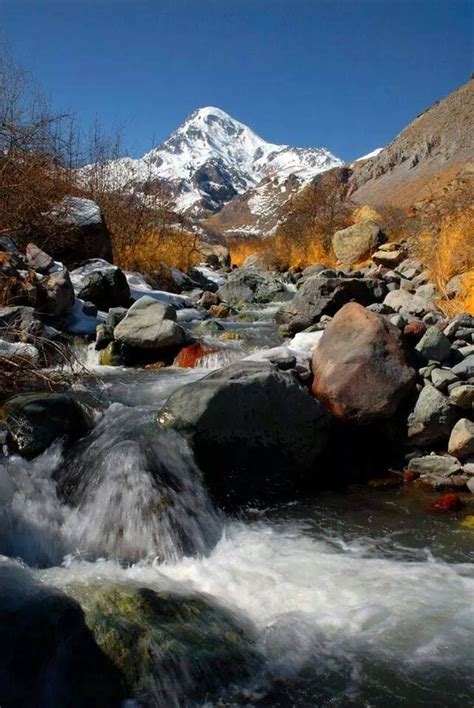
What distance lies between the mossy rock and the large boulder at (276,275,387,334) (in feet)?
21.1

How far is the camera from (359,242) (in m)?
15.7

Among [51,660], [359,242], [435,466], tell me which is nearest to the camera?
[51,660]

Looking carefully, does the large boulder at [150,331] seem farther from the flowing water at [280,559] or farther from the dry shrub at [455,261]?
the dry shrub at [455,261]

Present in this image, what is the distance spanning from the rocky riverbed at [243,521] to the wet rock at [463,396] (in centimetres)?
2

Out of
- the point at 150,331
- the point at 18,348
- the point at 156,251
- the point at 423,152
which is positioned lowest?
the point at 18,348

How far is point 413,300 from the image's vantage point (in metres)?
8.71

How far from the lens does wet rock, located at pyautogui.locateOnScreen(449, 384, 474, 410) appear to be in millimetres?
5257

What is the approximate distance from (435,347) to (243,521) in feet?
9.98

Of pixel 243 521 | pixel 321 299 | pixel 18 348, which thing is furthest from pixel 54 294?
pixel 243 521

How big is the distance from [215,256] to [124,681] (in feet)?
76.0

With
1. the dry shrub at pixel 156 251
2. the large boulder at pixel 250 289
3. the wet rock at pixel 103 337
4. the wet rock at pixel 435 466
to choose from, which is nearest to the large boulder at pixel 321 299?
the wet rock at pixel 103 337

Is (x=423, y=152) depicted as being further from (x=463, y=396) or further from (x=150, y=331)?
(x=463, y=396)

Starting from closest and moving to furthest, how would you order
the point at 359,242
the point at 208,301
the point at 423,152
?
the point at 208,301 < the point at 359,242 < the point at 423,152

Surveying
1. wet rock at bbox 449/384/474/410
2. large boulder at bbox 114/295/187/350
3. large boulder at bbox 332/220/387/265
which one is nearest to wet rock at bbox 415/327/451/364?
wet rock at bbox 449/384/474/410
